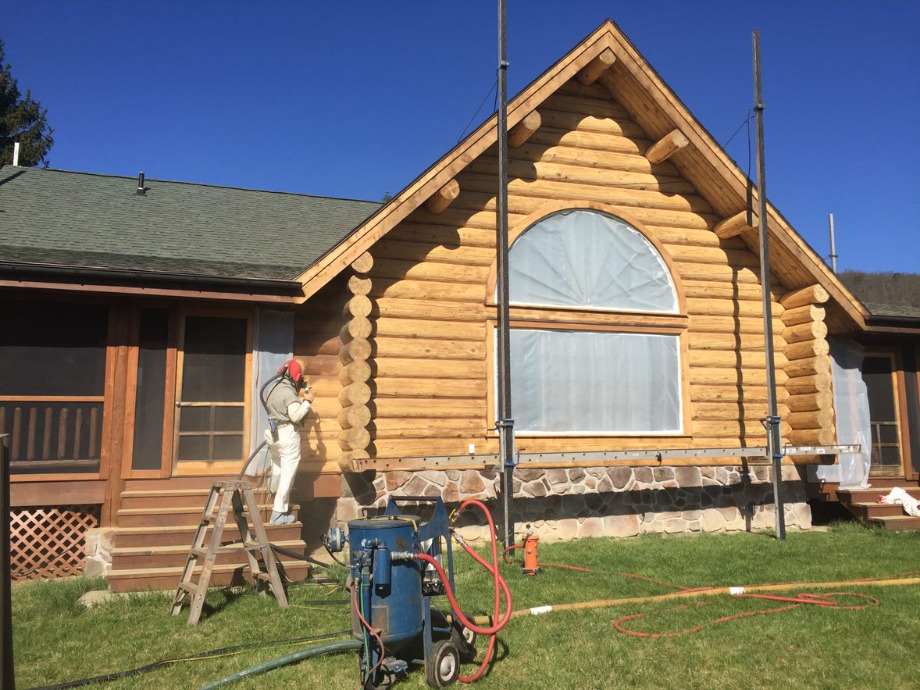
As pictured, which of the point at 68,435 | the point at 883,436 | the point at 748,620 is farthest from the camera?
the point at 883,436

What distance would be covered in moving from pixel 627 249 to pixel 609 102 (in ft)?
8.19

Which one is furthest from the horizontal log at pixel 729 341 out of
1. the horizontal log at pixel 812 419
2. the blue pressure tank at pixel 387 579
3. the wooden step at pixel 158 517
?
the blue pressure tank at pixel 387 579

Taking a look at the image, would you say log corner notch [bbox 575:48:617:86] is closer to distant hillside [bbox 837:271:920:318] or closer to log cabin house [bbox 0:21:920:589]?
log cabin house [bbox 0:21:920:589]

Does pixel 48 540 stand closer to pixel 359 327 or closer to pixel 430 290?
pixel 359 327

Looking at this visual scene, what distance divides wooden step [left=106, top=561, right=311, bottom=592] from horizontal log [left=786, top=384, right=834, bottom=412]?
28.3 feet

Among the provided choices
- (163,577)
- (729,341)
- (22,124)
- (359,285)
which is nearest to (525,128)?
(359,285)

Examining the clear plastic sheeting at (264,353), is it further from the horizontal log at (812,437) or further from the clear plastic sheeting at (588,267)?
the horizontal log at (812,437)

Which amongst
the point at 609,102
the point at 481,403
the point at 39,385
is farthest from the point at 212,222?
the point at 609,102

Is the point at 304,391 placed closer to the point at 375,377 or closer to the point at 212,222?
the point at 375,377

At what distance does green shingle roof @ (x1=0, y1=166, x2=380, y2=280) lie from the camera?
9859 millimetres

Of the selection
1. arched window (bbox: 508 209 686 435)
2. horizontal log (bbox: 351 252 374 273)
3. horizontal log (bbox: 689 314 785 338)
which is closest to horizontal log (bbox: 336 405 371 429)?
horizontal log (bbox: 351 252 374 273)

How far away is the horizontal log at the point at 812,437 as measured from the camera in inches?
474

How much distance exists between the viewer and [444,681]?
5.21 meters

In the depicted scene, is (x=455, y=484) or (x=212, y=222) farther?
(x=212, y=222)
